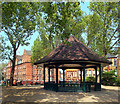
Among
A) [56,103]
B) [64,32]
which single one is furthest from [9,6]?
[56,103]

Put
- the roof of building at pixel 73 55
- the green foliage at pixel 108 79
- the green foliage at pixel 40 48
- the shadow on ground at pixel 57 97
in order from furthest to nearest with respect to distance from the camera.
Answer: the green foliage at pixel 40 48 → the green foliage at pixel 108 79 → the roof of building at pixel 73 55 → the shadow on ground at pixel 57 97

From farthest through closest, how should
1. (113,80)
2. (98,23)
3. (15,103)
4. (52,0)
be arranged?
(98,23)
(113,80)
(52,0)
(15,103)

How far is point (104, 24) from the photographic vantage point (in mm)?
31062

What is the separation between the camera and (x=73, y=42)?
21.2m

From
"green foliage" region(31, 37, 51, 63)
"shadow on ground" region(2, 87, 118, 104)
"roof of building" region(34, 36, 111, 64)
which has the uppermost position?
"green foliage" region(31, 37, 51, 63)

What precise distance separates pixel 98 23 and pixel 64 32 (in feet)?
61.6

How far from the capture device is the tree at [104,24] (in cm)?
2977

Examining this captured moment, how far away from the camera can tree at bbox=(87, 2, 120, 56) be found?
97.7ft

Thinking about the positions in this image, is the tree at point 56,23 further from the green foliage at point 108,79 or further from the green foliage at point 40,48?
the green foliage at point 108,79

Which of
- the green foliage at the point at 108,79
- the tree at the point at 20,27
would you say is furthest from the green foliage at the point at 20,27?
the green foliage at the point at 108,79

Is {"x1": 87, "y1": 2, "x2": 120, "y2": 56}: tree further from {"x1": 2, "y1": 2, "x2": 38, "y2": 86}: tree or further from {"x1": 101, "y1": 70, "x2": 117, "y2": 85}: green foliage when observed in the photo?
{"x1": 2, "y1": 2, "x2": 38, "y2": 86}: tree

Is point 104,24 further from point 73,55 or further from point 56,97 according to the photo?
point 56,97

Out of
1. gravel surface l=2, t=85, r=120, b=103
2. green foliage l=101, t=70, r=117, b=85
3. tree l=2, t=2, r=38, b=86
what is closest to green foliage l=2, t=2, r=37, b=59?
tree l=2, t=2, r=38, b=86

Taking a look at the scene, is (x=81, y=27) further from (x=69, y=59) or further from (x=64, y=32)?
(x=64, y=32)
